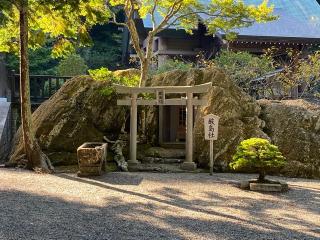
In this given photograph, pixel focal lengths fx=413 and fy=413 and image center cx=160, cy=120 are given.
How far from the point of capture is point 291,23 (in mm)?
21031

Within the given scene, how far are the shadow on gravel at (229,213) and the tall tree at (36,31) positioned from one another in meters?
Answer: 2.20

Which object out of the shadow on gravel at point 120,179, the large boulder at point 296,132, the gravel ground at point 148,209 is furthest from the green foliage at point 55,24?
the large boulder at point 296,132

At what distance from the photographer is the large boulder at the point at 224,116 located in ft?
37.5

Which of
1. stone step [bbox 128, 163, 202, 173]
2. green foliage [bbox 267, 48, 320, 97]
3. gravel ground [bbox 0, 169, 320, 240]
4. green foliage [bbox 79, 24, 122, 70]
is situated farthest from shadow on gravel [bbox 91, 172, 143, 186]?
green foliage [bbox 79, 24, 122, 70]

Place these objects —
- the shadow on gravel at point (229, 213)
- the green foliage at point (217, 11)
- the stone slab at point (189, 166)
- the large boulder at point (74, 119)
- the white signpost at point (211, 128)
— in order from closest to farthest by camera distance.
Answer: the shadow on gravel at point (229, 213), the white signpost at point (211, 128), the stone slab at point (189, 166), the green foliage at point (217, 11), the large boulder at point (74, 119)

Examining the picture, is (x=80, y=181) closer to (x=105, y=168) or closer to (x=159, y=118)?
(x=105, y=168)

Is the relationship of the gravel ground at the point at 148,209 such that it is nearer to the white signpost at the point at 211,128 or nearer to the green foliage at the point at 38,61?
the white signpost at the point at 211,128

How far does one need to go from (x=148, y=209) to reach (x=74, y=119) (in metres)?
6.33

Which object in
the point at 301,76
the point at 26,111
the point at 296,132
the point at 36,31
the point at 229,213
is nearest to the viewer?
the point at 229,213

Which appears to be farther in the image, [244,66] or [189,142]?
[244,66]

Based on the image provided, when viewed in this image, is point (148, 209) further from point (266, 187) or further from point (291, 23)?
point (291, 23)

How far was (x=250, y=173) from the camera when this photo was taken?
1106cm

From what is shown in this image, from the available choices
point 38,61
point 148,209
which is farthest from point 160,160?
point 38,61

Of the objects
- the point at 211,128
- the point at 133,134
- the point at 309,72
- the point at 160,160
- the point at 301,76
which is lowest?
the point at 160,160
